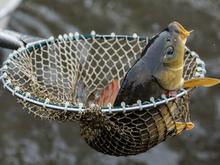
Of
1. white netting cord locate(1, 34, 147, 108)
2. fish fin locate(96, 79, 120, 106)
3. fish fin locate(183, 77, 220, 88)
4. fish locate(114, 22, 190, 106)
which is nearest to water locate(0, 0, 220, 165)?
white netting cord locate(1, 34, 147, 108)

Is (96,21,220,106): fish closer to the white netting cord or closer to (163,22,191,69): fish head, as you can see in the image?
(163,22,191,69): fish head

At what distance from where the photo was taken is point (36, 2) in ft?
23.9

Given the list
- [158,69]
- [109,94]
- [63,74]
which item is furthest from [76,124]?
[158,69]

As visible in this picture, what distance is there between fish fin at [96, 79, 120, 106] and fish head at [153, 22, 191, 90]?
1.07 feet

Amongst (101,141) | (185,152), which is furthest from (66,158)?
(101,141)

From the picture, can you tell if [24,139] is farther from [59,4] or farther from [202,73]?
[202,73]

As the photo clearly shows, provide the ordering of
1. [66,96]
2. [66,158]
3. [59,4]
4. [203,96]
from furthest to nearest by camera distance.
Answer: [59,4] < [203,96] < [66,158] < [66,96]

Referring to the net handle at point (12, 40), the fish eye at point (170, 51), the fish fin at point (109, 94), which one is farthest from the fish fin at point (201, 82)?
the net handle at point (12, 40)

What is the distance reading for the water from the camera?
5.23m

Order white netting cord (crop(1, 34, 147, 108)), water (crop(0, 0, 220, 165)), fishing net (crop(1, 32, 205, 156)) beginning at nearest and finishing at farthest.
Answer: fishing net (crop(1, 32, 205, 156)) < white netting cord (crop(1, 34, 147, 108)) < water (crop(0, 0, 220, 165))

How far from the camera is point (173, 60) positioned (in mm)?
2223

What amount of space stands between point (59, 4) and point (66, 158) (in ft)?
8.84

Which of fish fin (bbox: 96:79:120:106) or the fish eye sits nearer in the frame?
the fish eye

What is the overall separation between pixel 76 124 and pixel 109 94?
2.99m
